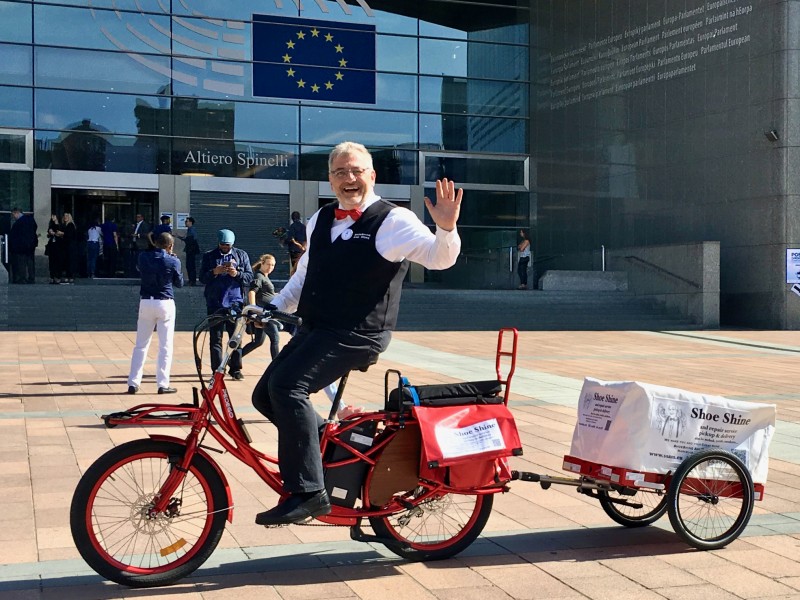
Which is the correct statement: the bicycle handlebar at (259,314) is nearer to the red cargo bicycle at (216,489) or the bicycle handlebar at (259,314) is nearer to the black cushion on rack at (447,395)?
the red cargo bicycle at (216,489)

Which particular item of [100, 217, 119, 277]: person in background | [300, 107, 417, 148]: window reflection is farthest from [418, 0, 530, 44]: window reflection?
[100, 217, 119, 277]: person in background

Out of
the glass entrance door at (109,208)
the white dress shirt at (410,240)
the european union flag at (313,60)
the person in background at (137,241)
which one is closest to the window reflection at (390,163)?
the european union flag at (313,60)

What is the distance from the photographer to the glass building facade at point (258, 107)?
27922 mm

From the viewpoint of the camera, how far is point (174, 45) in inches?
1148

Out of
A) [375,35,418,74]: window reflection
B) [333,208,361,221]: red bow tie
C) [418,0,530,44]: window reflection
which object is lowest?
[333,208,361,221]: red bow tie

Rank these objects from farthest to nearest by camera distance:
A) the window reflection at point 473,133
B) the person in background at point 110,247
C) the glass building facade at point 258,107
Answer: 1. the window reflection at point 473,133
2. the glass building facade at point 258,107
3. the person in background at point 110,247

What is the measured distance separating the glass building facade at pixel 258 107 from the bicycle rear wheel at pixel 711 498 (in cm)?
2285

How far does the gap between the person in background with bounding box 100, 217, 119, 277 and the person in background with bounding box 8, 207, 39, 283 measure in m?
3.25

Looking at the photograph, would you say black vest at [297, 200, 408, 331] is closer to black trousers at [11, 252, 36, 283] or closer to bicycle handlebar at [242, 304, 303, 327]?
bicycle handlebar at [242, 304, 303, 327]

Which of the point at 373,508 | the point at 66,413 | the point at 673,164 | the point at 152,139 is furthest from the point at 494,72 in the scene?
the point at 373,508

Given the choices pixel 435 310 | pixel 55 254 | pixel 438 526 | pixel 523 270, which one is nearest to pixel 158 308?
pixel 438 526

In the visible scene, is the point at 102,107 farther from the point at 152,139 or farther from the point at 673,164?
the point at 673,164

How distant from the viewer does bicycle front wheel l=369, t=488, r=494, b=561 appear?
14.9ft

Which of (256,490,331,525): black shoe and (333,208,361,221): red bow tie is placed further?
(333,208,361,221): red bow tie
